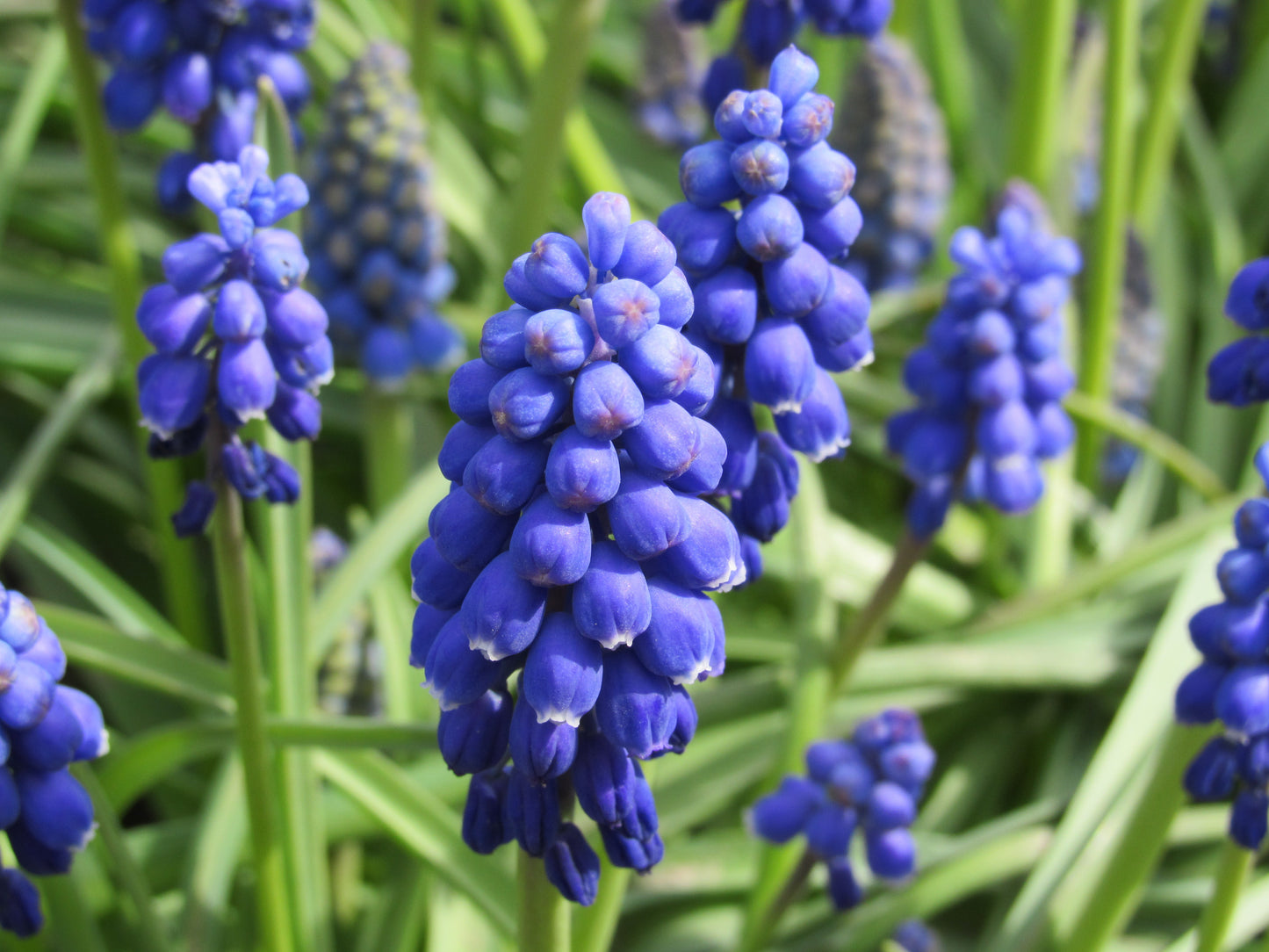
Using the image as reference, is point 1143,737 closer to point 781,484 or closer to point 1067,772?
point 1067,772

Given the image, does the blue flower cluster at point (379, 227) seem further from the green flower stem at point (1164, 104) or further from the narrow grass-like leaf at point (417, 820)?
the green flower stem at point (1164, 104)

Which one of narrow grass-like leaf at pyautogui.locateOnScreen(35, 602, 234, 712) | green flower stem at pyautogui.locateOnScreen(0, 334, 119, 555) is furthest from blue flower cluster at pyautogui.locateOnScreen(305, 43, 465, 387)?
narrow grass-like leaf at pyautogui.locateOnScreen(35, 602, 234, 712)

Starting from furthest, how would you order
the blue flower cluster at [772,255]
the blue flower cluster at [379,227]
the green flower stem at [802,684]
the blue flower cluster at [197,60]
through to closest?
the blue flower cluster at [379,227]
the green flower stem at [802,684]
the blue flower cluster at [197,60]
the blue flower cluster at [772,255]

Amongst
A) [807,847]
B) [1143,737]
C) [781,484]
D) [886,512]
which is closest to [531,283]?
[781,484]

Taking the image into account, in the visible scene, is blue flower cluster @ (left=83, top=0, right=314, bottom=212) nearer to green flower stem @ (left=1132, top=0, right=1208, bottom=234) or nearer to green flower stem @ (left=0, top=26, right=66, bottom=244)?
green flower stem @ (left=0, top=26, right=66, bottom=244)

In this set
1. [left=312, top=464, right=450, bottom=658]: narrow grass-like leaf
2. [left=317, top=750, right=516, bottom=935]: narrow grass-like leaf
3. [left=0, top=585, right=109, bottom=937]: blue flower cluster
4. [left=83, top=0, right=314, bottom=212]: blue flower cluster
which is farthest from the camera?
[left=312, top=464, right=450, bottom=658]: narrow grass-like leaf

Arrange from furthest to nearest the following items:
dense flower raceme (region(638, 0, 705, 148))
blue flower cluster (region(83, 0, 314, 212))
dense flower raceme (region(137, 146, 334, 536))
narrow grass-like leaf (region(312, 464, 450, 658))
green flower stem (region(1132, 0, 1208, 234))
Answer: dense flower raceme (region(638, 0, 705, 148)) < green flower stem (region(1132, 0, 1208, 234)) < narrow grass-like leaf (region(312, 464, 450, 658)) < blue flower cluster (region(83, 0, 314, 212)) < dense flower raceme (region(137, 146, 334, 536))

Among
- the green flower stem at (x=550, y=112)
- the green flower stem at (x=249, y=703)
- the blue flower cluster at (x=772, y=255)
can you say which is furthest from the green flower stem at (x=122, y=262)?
the blue flower cluster at (x=772, y=255)

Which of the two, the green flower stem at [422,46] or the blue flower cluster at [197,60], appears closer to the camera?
the blue flower cluster at [197,60]
